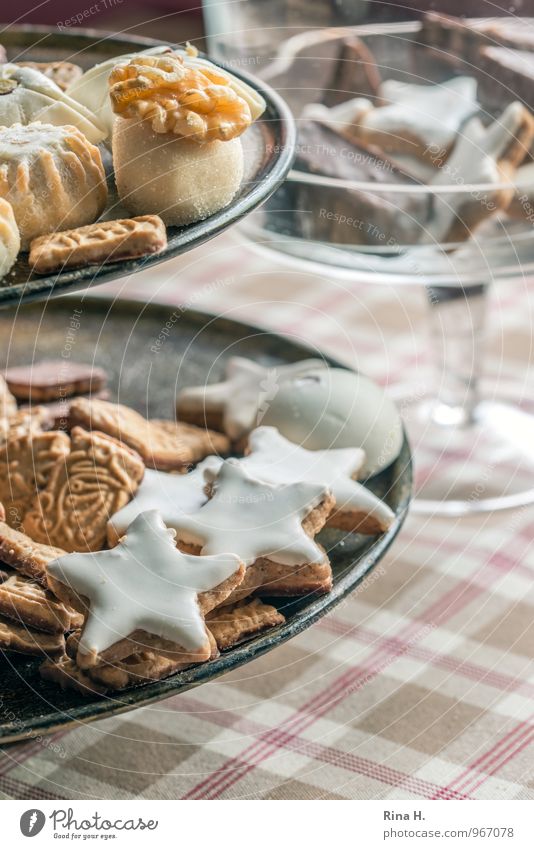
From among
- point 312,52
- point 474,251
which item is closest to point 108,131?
point 474,251

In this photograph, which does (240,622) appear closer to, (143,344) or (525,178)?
(143,344)

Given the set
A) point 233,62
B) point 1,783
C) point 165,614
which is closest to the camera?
point 165,614

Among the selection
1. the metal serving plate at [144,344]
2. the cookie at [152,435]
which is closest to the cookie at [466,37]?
the metal serving plate at [144,344]

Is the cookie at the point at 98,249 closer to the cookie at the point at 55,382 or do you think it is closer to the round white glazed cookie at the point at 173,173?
the round white glazed cookie at the point at 173,173

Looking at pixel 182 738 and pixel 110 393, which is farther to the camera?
pixel 110 393

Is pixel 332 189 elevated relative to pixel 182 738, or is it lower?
elevated

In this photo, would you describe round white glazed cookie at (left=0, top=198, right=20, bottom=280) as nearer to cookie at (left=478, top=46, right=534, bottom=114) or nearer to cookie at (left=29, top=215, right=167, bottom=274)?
cookie at (left=29, top=215, right=167, bottom=274)

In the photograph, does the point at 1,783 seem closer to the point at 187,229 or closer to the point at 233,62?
the point at 187,229
